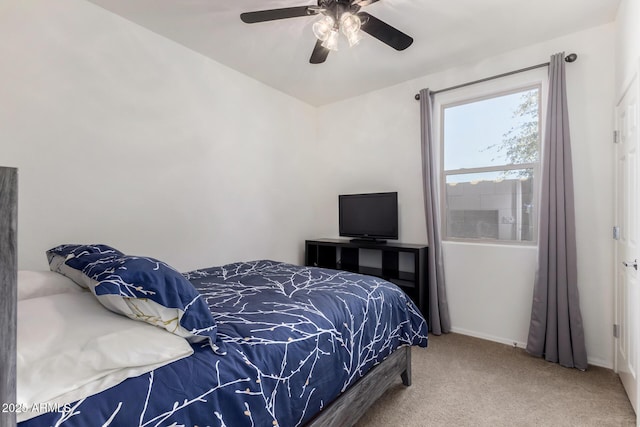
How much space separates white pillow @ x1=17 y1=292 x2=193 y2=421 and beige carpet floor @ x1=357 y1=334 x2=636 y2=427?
1412 millimetres

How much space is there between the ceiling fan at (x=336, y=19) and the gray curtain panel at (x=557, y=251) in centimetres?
152

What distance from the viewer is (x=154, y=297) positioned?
1.08 metres

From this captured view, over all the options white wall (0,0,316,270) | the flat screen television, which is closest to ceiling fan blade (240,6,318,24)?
white wall (0,0,316,270)

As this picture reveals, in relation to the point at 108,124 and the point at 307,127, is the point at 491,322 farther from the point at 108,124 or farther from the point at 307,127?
the point at 108,124

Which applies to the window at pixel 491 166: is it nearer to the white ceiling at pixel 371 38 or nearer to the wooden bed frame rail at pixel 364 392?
the white ceiling at pixel 371 38

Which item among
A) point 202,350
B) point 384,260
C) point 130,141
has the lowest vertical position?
point 384,260

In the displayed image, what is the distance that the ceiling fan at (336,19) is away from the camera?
5.91 ft

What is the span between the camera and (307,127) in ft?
14.0

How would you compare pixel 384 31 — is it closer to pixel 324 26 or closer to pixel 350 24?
pixel 350 24

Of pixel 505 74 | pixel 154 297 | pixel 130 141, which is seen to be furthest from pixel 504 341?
pixel 130 141

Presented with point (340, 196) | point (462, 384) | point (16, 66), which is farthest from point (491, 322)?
point (16, 66)

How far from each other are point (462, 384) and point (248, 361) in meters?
1.83

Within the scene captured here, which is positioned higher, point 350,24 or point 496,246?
point 350,24

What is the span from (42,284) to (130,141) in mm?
1403
